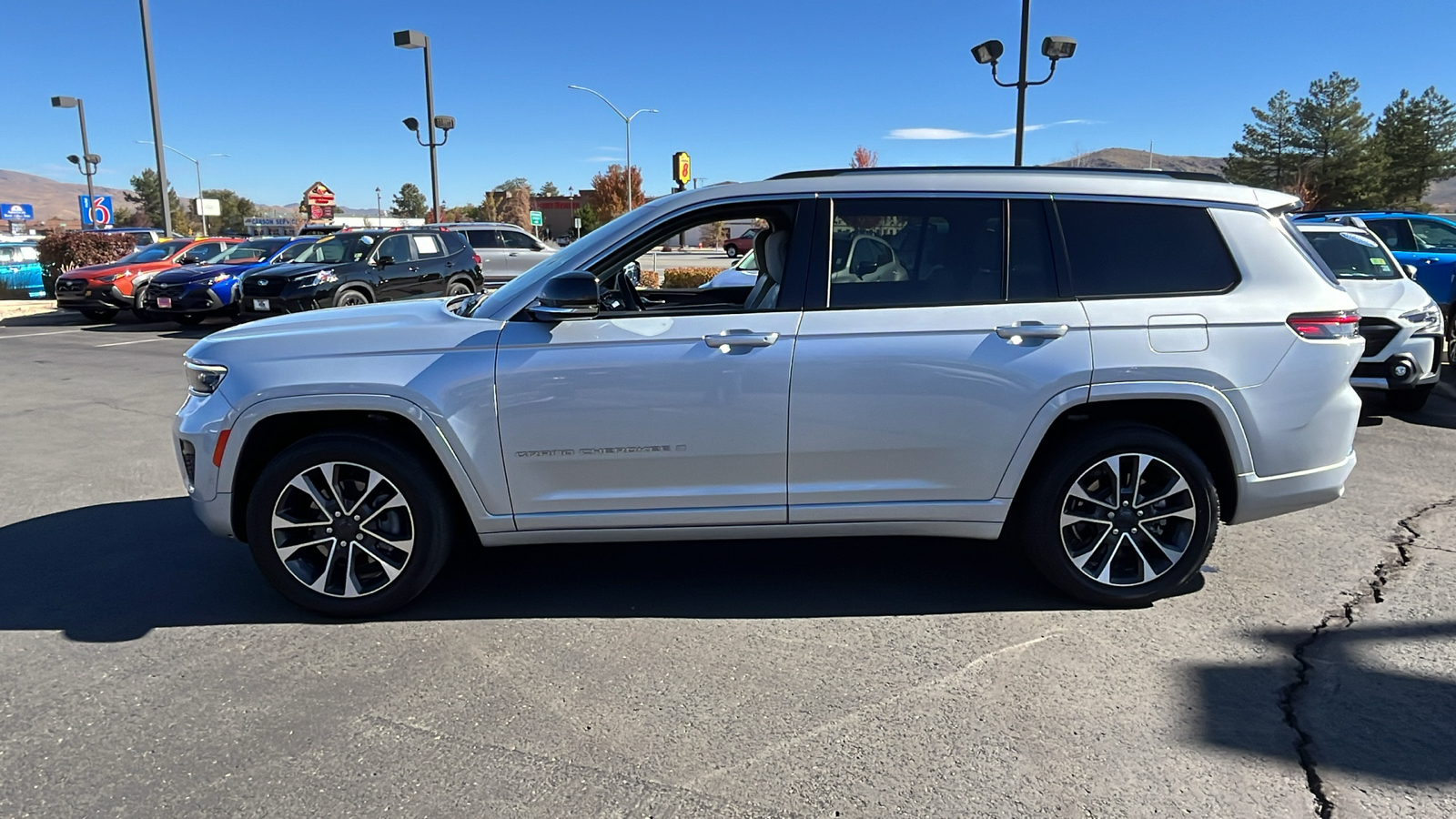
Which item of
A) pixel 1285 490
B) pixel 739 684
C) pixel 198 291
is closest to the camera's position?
pixel 739 684

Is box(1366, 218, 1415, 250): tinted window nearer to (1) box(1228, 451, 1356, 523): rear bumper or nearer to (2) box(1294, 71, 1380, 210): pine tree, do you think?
(1) box(1228, 451, 1356, 523): rear bumper

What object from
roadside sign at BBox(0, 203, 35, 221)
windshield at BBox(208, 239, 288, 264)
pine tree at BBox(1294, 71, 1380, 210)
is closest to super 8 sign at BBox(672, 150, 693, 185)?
windshield at BBox(208, 239, 288, 264)

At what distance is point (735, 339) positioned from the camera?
→ 3848mm

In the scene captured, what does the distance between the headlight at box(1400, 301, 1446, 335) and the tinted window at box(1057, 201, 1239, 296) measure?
16.3 ft

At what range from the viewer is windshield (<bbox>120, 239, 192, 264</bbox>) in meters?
19.4

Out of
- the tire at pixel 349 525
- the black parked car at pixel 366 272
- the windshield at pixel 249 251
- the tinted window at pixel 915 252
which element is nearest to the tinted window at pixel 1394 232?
the tinted window at pixel 915 252

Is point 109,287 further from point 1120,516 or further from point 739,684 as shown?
point 1120,516

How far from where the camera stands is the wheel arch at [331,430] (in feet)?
12.7

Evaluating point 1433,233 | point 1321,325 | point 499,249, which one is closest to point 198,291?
point 499,249

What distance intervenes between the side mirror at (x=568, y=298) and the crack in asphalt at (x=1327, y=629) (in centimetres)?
291

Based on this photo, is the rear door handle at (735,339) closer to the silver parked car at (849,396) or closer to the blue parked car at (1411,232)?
the silver parked car at (849,396)

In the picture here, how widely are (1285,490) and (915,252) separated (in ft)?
6.18

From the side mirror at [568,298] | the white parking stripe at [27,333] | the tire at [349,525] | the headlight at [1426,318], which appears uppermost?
the side mirror at [568,298]

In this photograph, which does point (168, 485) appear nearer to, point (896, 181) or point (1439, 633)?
point (896, 181)
